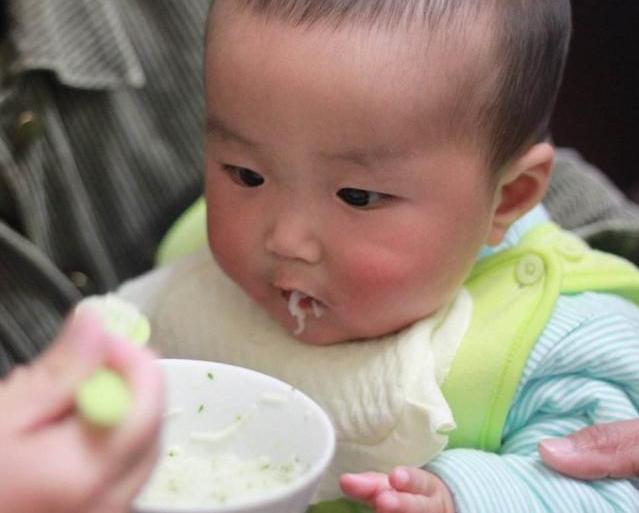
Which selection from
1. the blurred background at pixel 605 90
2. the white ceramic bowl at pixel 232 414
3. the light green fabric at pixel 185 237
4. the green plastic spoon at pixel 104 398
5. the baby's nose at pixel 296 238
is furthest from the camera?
the blurred background at pixel 605 90

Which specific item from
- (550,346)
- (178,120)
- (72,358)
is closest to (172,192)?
(178,120)

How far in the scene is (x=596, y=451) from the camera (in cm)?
106

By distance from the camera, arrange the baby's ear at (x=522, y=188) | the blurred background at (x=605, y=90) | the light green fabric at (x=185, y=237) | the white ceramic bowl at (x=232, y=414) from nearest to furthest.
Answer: the white ceramic bowl at (x=232, y=414), the baby's ear at (x=522, y=188), the light green fabric at (x=185, y=237), the blurred background at (x=605, y=90)

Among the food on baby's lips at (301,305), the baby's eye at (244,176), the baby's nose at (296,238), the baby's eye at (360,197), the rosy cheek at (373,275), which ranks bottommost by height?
the food on baby's lips at (301,305)

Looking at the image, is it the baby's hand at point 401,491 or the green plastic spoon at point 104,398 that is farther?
the baby's hand at point 401,491

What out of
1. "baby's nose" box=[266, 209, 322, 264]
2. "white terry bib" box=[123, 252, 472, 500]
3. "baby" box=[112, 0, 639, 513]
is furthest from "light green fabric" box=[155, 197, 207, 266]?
"baby's nose" box=[266, 209, 322, 264]

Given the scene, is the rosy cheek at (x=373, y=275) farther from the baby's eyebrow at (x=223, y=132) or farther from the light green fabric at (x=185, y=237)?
the light green fabric at (x=185, y=237)

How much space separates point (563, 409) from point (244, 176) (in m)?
0.42

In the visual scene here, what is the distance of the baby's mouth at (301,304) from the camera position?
3.60 ft

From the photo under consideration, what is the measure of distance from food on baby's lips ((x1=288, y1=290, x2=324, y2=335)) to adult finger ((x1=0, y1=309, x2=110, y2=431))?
1.61 ft

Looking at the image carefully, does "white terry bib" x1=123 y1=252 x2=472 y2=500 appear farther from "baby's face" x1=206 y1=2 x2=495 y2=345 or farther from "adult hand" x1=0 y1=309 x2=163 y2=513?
"adult hand" x1=0 y1=309 x2=163 y2=513

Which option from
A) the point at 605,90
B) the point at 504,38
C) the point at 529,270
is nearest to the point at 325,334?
the point at 529,270

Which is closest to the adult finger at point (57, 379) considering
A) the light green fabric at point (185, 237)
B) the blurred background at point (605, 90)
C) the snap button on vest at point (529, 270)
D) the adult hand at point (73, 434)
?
the adult hand at point (73, 434)

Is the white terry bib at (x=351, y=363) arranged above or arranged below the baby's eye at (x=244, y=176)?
below
